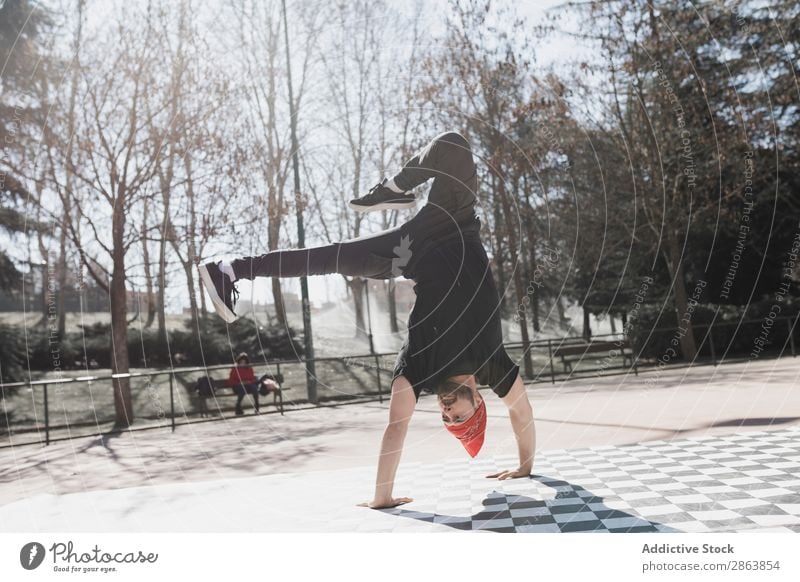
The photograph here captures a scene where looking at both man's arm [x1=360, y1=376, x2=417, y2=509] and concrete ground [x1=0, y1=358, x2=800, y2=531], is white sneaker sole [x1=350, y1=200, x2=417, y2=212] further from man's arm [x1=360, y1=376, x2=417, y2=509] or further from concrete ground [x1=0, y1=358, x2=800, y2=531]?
concrete ground [x1=0, y1=358, x2=800, y2=531]

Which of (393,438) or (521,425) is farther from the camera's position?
(521,425)

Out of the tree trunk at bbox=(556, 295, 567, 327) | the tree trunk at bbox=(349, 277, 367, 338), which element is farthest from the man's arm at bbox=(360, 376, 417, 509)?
the tree trunk at bbox=(556, 295, 567, 327)

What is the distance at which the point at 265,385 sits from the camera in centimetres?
862

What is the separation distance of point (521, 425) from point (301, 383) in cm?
859

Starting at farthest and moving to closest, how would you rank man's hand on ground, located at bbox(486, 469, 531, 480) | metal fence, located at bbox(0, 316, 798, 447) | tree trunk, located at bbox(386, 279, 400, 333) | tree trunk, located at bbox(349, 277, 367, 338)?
metal fence, located at bbox(0, 316, 798, 447)
tree trunk, located at bbox(349, 277, 367, 338)
tree trunk, located at bbox(386, 279, 400, 333)
man's hand on ground, located at bbox(486, 469, 531, 480)

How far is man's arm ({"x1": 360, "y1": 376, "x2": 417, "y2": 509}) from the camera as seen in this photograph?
11.0ft

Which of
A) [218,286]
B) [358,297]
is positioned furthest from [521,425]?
[218,286]

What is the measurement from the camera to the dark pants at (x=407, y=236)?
324cm

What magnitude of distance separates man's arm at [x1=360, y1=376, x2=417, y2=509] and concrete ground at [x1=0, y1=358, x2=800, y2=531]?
0.11m

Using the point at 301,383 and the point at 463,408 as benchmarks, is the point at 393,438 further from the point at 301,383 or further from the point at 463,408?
the point at 301,383

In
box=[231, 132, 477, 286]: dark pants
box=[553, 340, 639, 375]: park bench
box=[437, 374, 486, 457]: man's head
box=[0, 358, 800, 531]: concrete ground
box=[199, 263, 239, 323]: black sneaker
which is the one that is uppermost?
box=[231, 132, 477, 286]: dark pants

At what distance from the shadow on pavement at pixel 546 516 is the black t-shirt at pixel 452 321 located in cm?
65

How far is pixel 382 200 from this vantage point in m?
3.50

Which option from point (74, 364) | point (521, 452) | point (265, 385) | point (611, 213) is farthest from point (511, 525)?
point (74, 364)
